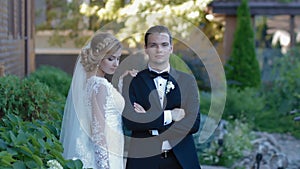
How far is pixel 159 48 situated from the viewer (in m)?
3.86

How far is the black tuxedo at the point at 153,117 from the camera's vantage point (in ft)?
12.9

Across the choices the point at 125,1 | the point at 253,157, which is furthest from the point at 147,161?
the point at 125,1

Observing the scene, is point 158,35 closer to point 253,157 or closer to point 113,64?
point 113,64

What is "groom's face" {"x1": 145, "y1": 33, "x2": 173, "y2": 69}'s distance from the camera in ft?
12.7

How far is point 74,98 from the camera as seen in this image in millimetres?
4016

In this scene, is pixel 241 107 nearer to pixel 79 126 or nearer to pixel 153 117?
pixel 153 117

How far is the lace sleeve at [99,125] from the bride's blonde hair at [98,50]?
0.17 metres

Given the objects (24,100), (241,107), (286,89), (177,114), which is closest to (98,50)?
(177,114)

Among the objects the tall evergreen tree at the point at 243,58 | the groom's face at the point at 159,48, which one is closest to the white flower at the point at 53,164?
the groom's face at the point at 159,48

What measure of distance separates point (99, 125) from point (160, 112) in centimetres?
43

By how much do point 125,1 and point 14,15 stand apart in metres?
5.02

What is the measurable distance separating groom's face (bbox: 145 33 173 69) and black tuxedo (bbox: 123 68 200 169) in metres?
0.12

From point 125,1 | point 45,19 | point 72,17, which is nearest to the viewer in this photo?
point 125,1

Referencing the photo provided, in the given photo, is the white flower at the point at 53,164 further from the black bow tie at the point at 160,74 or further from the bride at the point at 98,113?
the black bow tie at the point at 160,74
